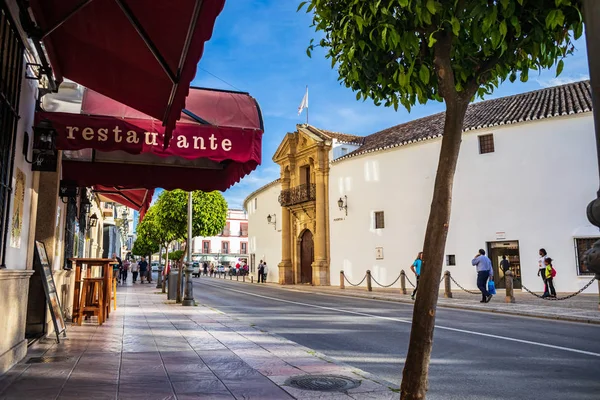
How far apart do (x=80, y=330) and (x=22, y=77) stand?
5.07 m

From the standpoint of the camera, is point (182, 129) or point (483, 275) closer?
point (182, 129)

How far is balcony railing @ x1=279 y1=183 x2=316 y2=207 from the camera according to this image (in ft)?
107

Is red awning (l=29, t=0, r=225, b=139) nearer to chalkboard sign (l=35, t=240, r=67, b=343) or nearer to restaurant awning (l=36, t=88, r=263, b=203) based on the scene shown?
restaurant awning (l=36, t=88, r=263, b=203)

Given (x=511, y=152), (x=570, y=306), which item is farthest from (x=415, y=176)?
(x=570, y=306)

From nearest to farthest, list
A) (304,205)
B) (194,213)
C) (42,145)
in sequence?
1. (42,145)
2. (194,213)
3. (304,205)

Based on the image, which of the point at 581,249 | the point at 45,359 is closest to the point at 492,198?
the point at 581,249

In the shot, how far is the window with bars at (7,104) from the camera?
4.55 m

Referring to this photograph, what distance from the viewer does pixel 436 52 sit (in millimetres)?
4152

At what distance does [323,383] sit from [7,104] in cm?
413

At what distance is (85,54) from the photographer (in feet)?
16.3

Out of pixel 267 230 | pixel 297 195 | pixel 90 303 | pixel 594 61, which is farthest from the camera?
pixel 267 230

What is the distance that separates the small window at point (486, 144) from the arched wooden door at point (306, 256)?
555 inches

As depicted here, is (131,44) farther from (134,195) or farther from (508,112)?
(508,112)

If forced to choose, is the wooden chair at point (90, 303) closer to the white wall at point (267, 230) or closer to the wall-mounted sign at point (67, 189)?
the wall-mounted sign at point (67, 189)
